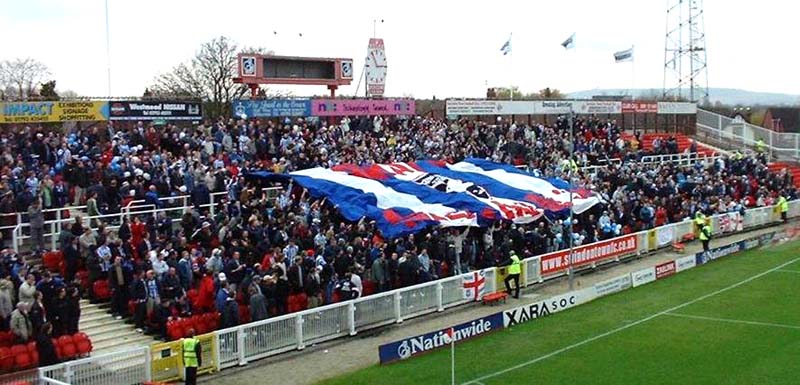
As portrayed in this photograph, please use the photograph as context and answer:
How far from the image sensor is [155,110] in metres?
32.3

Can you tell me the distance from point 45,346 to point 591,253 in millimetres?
20432

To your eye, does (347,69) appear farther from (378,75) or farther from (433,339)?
(433,339)

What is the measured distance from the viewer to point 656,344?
21.4m

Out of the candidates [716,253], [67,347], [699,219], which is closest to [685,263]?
[716,253]

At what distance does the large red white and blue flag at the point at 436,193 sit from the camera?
26266 millimetres

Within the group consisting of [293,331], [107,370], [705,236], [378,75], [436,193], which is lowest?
[293,331]

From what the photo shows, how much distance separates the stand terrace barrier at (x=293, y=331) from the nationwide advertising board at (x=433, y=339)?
2465mm

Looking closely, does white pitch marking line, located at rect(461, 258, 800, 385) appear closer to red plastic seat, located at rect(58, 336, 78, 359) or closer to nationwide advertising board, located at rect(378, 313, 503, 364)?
nationwide advertising board, located at rect(378, 313, 503, 364)

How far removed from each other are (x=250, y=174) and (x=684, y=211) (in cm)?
2168

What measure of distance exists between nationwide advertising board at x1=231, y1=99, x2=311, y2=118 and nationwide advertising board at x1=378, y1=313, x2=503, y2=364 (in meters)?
17.0

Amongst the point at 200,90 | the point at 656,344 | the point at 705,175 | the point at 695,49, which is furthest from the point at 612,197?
the point at 200,90

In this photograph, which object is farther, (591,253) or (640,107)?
(640,107)

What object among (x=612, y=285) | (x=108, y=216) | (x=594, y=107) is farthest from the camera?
(x=594, y=107)

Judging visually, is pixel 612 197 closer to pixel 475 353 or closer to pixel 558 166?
pixel 558 166
